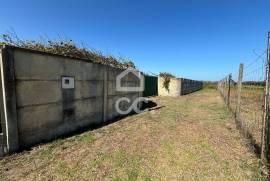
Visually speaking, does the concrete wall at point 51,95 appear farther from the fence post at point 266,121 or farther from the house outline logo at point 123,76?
the fence post at point 266,121

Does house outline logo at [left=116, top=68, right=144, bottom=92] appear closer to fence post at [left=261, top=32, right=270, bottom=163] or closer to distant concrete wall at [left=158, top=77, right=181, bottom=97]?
fence post at [left=261, top=32, right=270, bottom=163]

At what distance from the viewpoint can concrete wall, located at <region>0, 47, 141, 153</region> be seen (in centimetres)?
330

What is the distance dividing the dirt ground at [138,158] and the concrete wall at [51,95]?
15.1 inches

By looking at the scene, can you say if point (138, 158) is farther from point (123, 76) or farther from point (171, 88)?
point (171, 88)

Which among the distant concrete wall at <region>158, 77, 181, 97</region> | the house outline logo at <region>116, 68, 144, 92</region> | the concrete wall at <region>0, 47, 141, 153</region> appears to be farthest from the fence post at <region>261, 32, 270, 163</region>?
the distant concrete wall at <region>158, 77, 181, 97</region>

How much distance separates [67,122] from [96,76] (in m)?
1.64

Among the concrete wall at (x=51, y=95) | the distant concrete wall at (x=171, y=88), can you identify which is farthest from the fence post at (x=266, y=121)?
the distant concrete wall at (x=171, y=88)

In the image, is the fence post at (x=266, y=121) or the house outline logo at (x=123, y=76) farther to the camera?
the house outline logo at (x=123, y=76)

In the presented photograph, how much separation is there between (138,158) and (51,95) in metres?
2.28

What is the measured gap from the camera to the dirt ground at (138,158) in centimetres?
260

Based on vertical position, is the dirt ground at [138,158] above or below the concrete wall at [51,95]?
below

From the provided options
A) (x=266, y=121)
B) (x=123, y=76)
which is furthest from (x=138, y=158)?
(x=123, y=76)

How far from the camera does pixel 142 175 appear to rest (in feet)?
8.54

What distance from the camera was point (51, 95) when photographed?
391cm
